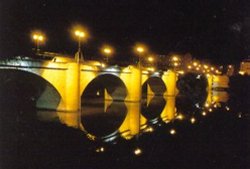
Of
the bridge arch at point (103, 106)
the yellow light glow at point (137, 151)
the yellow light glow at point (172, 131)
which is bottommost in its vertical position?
the yellow light glow at point (137, 151)

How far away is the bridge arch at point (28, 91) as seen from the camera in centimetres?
3822

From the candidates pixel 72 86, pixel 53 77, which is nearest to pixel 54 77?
pixel 53 77

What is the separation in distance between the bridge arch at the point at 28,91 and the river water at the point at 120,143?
4679 millimetres

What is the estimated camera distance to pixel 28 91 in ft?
143

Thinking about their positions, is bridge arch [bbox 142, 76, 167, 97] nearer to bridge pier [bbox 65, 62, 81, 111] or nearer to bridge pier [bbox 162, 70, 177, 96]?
bridge pier [bbox 162, 70, 177, 96]

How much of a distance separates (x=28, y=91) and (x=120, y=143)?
82.0ft

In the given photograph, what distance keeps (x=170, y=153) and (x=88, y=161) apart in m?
4.64

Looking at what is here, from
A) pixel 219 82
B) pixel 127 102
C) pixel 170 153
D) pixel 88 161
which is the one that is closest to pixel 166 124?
pixel 170 153

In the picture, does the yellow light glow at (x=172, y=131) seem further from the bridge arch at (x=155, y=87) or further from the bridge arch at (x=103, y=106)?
the bridge arch at (x=155, y=87)

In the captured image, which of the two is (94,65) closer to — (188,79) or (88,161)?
(88,161)

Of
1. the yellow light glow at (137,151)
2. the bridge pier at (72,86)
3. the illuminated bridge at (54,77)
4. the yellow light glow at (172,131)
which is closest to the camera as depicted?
A: the yellow light glow at (137,151)

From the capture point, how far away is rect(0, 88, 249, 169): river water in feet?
52.7

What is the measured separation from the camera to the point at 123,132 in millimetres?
26078

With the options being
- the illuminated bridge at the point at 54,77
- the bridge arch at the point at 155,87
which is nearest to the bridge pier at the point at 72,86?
the illuminated bridge at the point at 54,77
